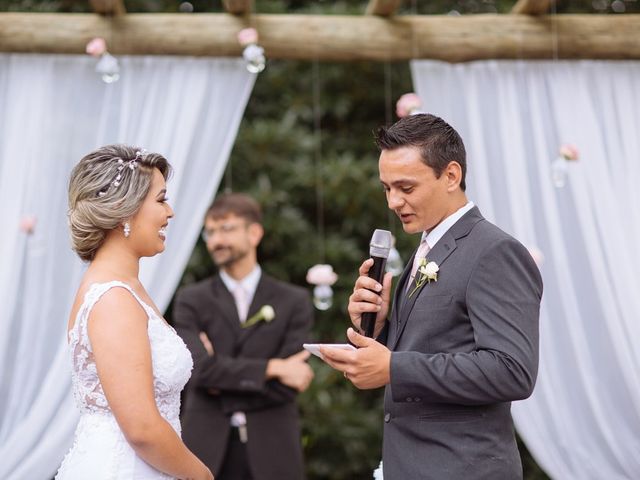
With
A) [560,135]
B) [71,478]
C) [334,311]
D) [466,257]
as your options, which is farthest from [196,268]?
[466,257]

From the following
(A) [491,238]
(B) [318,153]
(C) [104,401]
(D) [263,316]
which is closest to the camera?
(A) [491,238]

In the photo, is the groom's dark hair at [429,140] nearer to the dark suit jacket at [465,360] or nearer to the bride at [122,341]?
the dark suit jacket at [465,360]

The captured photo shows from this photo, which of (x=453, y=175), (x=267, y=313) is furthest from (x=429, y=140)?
(x=267, y=313)

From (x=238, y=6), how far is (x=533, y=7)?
132cm

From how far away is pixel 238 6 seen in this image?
12.7ft

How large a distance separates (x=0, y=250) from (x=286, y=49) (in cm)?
153

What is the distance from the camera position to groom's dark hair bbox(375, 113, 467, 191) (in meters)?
2.29

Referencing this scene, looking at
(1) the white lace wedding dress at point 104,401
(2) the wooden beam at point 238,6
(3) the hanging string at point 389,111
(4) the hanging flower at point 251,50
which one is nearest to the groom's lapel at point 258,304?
(3) the hanging string at point 389,111

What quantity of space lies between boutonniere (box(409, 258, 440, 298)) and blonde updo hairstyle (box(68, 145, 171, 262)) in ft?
2.69

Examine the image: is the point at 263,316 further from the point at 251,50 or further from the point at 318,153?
the point at 318,153

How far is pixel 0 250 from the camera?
373 centimetres

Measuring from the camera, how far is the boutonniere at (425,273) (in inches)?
87.8

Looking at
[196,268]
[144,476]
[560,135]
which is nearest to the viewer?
[144,476]

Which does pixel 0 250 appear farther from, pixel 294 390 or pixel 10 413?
pixel 294 390
